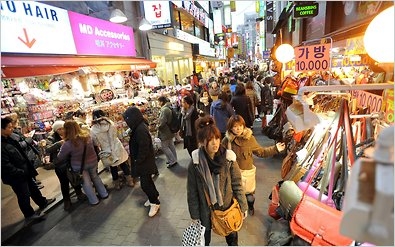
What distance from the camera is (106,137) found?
Result: 491 centimetres

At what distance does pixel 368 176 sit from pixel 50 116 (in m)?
6.72

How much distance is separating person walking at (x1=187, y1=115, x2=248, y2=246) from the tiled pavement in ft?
3.94

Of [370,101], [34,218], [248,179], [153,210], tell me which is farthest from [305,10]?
[34,218]

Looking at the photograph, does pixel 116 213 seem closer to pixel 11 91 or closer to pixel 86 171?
pixel 86 171

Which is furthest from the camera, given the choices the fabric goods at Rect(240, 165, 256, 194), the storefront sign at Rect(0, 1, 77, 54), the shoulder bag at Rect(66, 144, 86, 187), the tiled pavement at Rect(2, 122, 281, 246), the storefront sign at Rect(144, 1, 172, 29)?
the storefront sign at Rect(144, 1, 172, 29)

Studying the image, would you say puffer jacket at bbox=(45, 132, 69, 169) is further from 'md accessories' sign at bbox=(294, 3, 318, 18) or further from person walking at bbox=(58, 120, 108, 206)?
'md accessories' sign at bbox=(294, 3, 318, 18)

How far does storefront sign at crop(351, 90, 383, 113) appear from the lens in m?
3.02

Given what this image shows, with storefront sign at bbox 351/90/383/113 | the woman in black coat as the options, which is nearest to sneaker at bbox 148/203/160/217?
the woman in black coat

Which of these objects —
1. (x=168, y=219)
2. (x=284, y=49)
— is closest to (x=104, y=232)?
(x=168, y=219)

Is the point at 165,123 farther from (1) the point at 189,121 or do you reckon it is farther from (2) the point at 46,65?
(2) the point at 46,65

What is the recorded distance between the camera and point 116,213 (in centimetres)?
439

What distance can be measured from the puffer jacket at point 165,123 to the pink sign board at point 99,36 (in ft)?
12.6

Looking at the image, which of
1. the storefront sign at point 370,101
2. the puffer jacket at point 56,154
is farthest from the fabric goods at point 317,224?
the puffer jacket at point 56,154

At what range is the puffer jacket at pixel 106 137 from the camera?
15.8 feet
